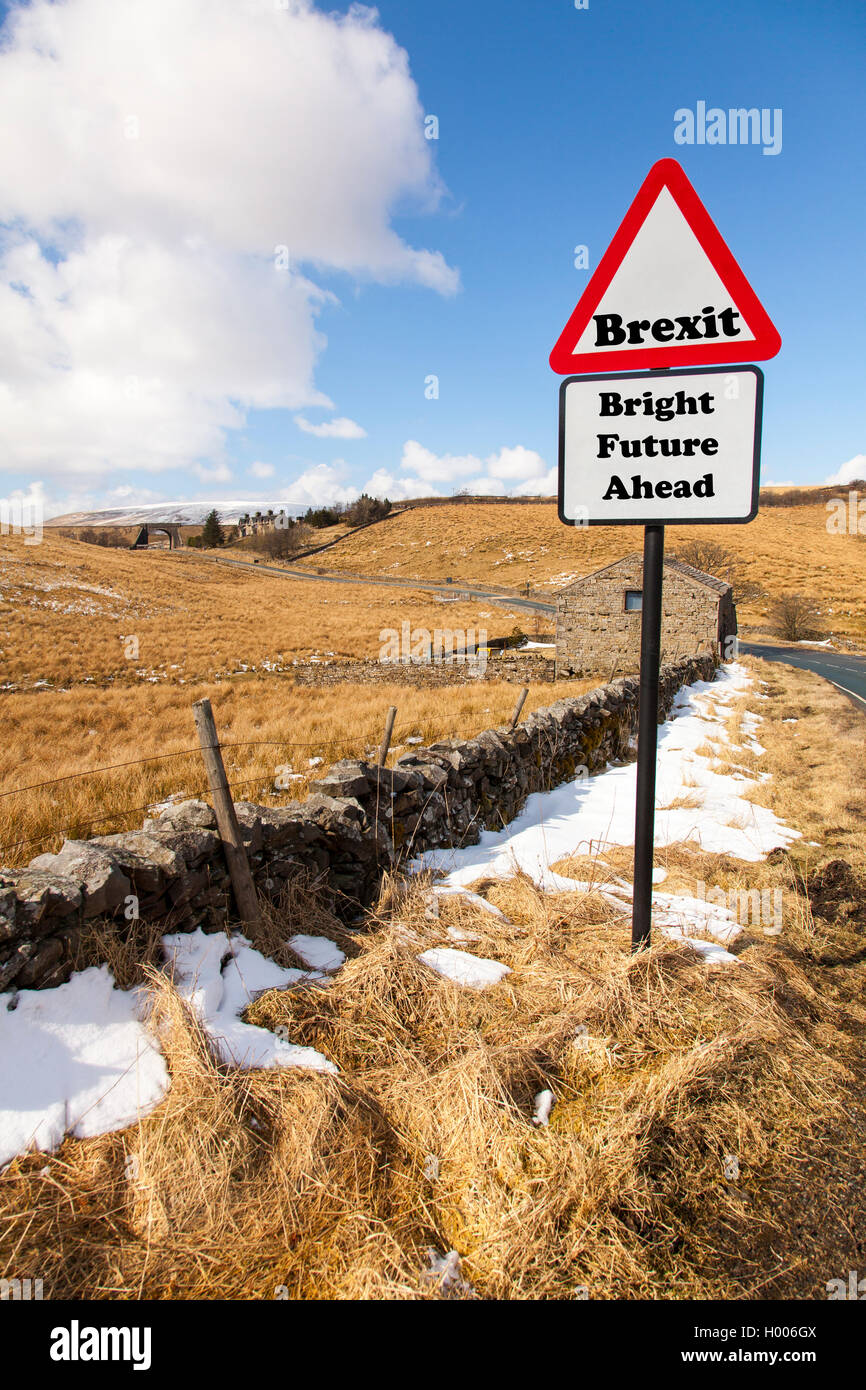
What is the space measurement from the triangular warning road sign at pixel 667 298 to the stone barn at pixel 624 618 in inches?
791

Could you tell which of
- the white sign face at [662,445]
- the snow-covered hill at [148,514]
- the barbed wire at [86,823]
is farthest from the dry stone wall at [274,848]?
the snow-covered hill at [148,514]

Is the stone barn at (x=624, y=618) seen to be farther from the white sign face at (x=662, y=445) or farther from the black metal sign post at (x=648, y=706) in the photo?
the white sign face at (x=662, y=445)

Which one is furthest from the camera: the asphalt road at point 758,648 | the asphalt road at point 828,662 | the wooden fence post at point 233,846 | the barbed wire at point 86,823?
the asphalt road at point 758,648

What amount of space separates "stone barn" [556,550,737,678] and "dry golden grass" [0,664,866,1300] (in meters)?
20.2

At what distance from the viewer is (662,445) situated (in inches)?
108

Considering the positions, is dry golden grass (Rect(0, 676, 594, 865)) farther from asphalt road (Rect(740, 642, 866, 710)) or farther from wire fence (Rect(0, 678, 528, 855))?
asphalt road (Rect(740, 642, 866, 710))

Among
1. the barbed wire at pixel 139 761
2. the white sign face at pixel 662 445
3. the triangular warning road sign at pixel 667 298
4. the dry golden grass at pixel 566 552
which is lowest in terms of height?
the barbed wire at pixel 139 761

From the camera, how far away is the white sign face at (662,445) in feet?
8.73

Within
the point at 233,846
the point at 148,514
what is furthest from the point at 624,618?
the point at 148,514

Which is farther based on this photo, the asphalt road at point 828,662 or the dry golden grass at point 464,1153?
the asphalt road at point 828,662

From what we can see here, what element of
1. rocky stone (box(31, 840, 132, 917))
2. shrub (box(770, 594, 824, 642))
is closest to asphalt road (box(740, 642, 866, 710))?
shrub (box(770, 594, 824, 642))

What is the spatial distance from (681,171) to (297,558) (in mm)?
84463

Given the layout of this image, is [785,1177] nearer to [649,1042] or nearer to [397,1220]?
[649,1042]

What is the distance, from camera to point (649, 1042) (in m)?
2.69
